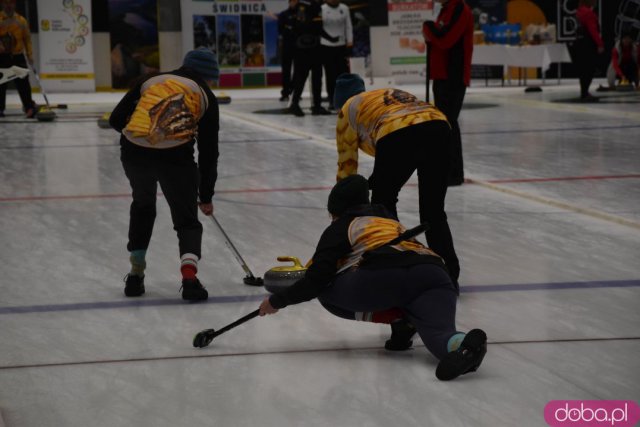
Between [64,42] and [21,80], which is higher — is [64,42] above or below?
above

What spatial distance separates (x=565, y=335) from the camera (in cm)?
478

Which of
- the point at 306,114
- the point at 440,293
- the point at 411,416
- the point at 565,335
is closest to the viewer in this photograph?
the point at 411,416

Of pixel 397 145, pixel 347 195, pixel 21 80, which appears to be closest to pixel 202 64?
pixel 397 145

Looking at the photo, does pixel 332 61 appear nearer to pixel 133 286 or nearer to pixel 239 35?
pixel 239 35

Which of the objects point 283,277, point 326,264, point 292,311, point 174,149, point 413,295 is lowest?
point 292,311

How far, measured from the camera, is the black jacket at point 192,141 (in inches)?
222

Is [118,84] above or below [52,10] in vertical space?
below

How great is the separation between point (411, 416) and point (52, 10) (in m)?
21.0

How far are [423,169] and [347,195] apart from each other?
0.91 m

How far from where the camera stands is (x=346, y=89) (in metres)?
5.53

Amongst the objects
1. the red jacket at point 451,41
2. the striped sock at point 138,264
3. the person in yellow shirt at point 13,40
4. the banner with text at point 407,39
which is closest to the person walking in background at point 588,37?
the banner with text at point 407,39

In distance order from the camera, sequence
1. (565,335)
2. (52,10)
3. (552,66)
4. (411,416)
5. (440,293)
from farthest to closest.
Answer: (552,66) < (52,10) < (565,335) < (440,293) < (411,416)

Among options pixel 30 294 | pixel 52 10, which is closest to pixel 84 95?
pixel 52 10

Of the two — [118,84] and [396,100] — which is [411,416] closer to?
[396,100]
